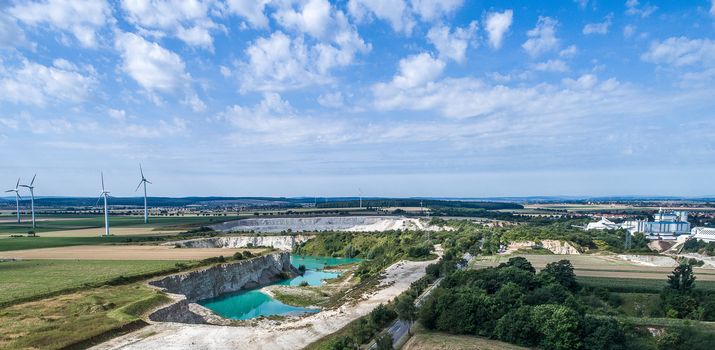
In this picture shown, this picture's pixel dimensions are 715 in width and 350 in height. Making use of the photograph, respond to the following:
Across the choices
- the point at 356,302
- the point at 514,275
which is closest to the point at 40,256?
the point at 356,302

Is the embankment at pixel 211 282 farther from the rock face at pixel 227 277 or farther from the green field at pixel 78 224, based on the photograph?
the green field at pixel 78 224

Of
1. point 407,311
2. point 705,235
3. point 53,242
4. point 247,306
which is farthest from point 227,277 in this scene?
point 705,235

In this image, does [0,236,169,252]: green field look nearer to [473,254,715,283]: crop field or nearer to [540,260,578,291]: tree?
[473,254,715,283]: crop field

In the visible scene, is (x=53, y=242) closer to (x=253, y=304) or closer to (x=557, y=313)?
(x=253, y=304)

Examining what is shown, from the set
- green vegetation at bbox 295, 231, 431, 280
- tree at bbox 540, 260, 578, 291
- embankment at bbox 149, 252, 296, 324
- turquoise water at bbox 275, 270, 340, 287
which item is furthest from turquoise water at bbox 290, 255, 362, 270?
tree at bbox 540, 260, 578, 291

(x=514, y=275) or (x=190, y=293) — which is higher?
(x=514, y=275)

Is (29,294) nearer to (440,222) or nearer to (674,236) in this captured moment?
(440,222)
